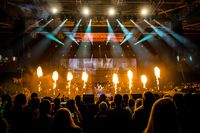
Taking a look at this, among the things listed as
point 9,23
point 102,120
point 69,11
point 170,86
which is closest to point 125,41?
point 170,86

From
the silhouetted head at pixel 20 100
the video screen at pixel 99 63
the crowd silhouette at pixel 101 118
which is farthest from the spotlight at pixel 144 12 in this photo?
the silhouetted head at pixel 20 100

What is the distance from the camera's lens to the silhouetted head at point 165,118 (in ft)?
7.09

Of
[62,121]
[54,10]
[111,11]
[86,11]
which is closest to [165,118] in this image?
[62,121]

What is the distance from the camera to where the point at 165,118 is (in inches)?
85.6

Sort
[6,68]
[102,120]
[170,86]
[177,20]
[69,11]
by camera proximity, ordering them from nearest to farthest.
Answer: [102,120] → [177,20] → [69,11] → [170,86] → [6,68]

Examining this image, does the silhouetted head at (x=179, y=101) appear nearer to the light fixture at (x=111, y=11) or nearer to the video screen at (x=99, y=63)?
the light fixture at (x=111, y=11)

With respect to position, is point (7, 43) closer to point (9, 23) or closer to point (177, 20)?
point (9, 23)

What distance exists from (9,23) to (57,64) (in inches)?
308

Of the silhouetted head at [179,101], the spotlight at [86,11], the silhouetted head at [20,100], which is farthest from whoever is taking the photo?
the spotlight at [86,11]

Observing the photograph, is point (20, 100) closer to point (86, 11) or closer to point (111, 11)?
point (86, 11)

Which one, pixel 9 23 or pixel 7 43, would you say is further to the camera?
pixel 7 43

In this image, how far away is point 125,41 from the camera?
832 inches

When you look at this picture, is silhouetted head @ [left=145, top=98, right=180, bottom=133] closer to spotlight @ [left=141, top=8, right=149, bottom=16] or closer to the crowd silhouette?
the crowd silhouette

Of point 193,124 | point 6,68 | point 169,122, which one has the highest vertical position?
point 6,68
